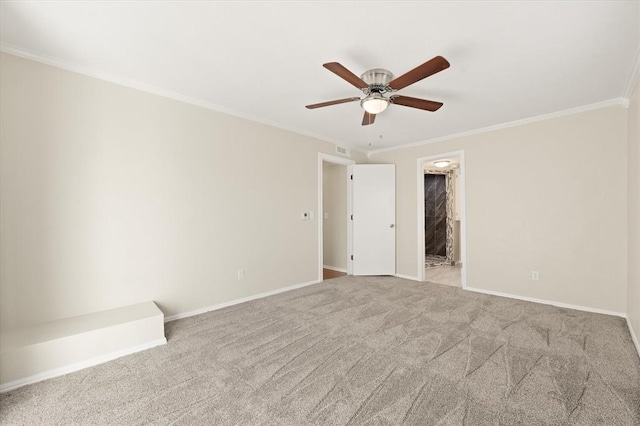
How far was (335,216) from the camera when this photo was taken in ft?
18.9

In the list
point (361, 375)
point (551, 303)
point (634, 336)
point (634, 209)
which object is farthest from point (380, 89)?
point (551, 303)

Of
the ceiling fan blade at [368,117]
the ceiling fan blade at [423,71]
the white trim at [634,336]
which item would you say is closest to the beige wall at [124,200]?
the ceiling fan blade at [368,117]

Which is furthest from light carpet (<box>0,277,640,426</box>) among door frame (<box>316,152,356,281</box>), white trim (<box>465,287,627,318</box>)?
door frame (<box>316,152,356,281</box>)

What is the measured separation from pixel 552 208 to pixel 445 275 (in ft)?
7.43

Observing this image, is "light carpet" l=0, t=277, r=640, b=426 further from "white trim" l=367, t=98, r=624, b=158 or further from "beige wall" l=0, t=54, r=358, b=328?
"white trim" l=367, t=98, r=624, b=158

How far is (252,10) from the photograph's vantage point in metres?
1.77

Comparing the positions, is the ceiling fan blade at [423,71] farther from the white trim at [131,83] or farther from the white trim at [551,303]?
the white trim at [551,303]

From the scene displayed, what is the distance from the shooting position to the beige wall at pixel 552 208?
10.3ft

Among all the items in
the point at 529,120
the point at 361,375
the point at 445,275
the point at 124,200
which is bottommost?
the point at 445,275

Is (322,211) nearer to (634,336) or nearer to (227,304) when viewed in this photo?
(227,304)

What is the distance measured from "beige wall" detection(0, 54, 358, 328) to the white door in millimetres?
1708

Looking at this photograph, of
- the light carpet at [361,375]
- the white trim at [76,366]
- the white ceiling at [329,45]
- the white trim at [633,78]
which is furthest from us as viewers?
the white trim at [633,78]

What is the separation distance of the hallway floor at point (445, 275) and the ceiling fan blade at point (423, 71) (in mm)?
3539

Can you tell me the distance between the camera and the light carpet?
1.61 meters
